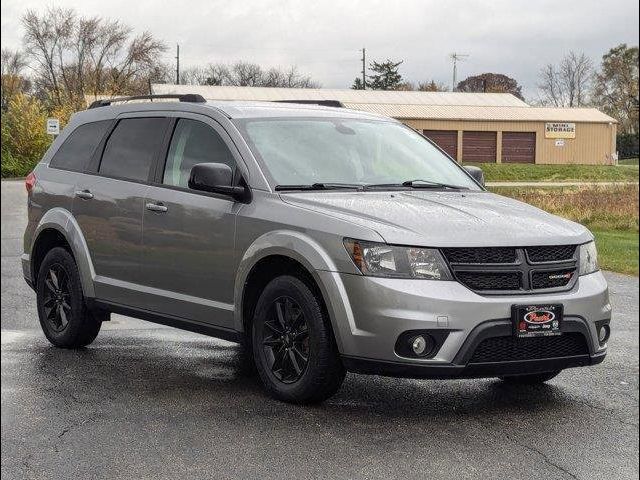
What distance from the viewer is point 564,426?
19.7ft

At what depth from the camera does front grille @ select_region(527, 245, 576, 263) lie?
19.8 ft

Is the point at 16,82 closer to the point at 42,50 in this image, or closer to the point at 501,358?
the point at 42,50

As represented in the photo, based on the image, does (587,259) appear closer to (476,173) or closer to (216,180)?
(476,173)

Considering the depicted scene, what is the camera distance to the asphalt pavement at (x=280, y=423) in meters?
5.14

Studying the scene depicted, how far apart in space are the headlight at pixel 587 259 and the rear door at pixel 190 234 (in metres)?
2.05

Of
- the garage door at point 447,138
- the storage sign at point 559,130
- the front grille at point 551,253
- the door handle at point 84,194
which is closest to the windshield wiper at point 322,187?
the front grille at point 551,253

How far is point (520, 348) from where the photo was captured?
5.93m

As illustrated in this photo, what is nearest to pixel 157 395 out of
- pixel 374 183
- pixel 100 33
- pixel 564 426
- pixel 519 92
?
pixel 374 183

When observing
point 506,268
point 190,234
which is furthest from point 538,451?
point 190,234

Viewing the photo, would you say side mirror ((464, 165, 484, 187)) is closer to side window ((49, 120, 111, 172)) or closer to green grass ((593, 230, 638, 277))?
side window ((49, 120, 111, 172))

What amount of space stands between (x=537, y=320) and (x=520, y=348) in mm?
179

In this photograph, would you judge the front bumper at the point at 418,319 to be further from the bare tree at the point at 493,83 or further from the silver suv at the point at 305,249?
the bare tree at the point at 493,83

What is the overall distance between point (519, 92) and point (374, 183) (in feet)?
340

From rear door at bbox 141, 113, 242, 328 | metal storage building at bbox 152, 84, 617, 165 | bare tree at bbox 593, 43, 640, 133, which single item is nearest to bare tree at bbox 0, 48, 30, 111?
metal storage building at bbox 152, 84, 617, 165
